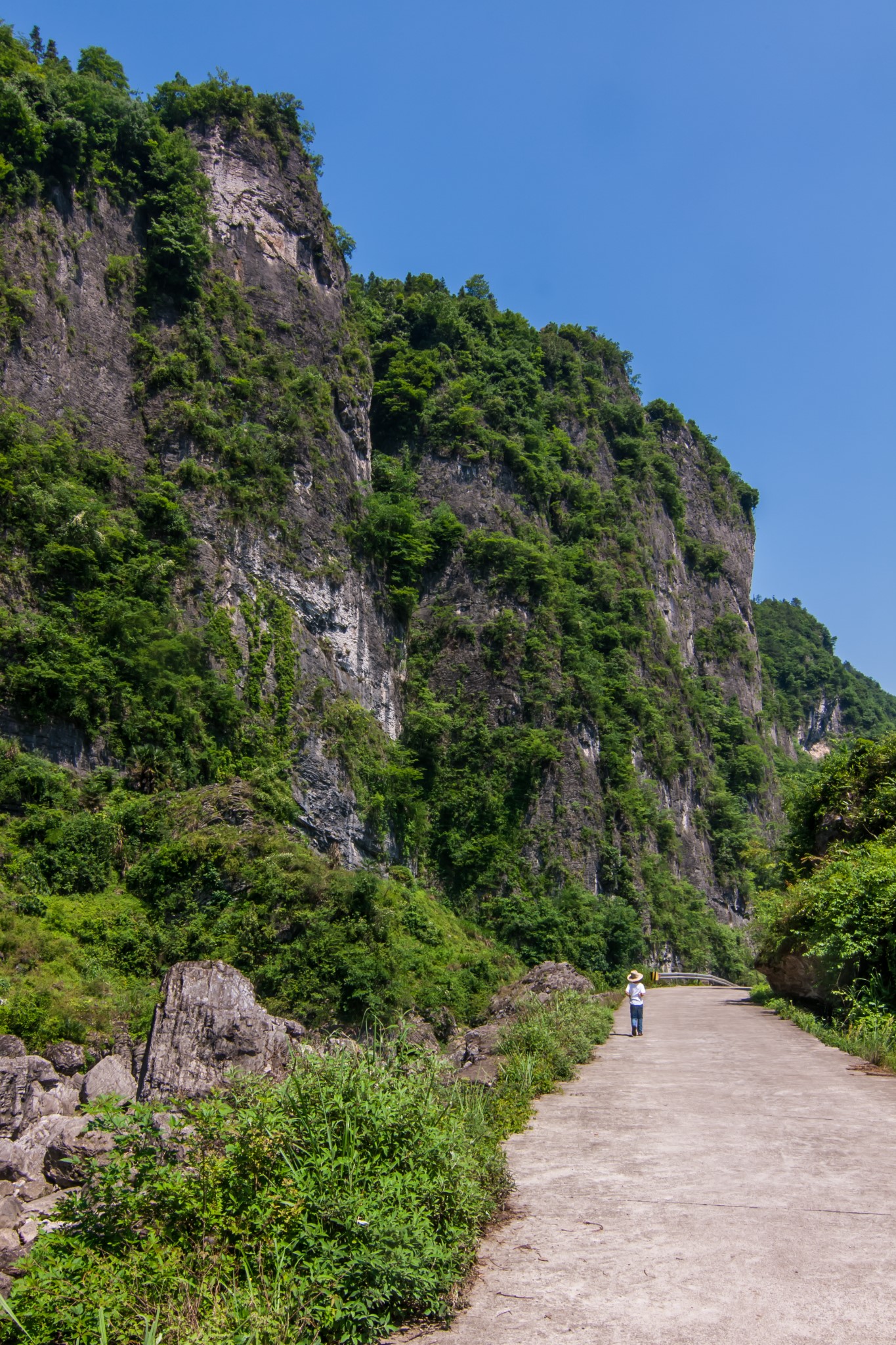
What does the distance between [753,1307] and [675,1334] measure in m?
0.41

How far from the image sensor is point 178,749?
2291 cm

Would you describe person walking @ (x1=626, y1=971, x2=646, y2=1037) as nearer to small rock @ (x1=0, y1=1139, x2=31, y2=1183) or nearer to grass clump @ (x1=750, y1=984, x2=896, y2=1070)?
grass clump @ (x1=750, y1=984, x2=896, y2=1070)

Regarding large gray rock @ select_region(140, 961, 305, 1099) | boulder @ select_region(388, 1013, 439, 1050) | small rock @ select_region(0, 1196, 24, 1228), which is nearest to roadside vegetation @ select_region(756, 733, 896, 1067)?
large gray rock @ select_region(140, 961, 305, 1099)

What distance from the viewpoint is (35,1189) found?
27.5 feet

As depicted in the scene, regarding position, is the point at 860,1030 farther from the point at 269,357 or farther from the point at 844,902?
the point at 269,357

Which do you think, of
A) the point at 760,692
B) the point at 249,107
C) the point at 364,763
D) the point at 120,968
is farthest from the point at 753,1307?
the point at 760,692

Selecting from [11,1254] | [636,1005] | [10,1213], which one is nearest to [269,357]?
[636,1005]

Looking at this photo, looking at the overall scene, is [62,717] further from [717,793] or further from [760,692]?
[760,692]

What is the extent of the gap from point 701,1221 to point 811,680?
3592 inches

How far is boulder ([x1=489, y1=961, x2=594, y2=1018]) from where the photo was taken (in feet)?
59.1

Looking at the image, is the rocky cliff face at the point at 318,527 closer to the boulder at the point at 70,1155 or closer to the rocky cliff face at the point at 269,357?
the rocky cliff face at the point at 269,357

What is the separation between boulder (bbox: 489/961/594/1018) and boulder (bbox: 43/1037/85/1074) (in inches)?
312

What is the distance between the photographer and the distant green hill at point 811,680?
3398 inches

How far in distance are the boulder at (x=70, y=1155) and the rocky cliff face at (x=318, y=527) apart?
1298 cm
